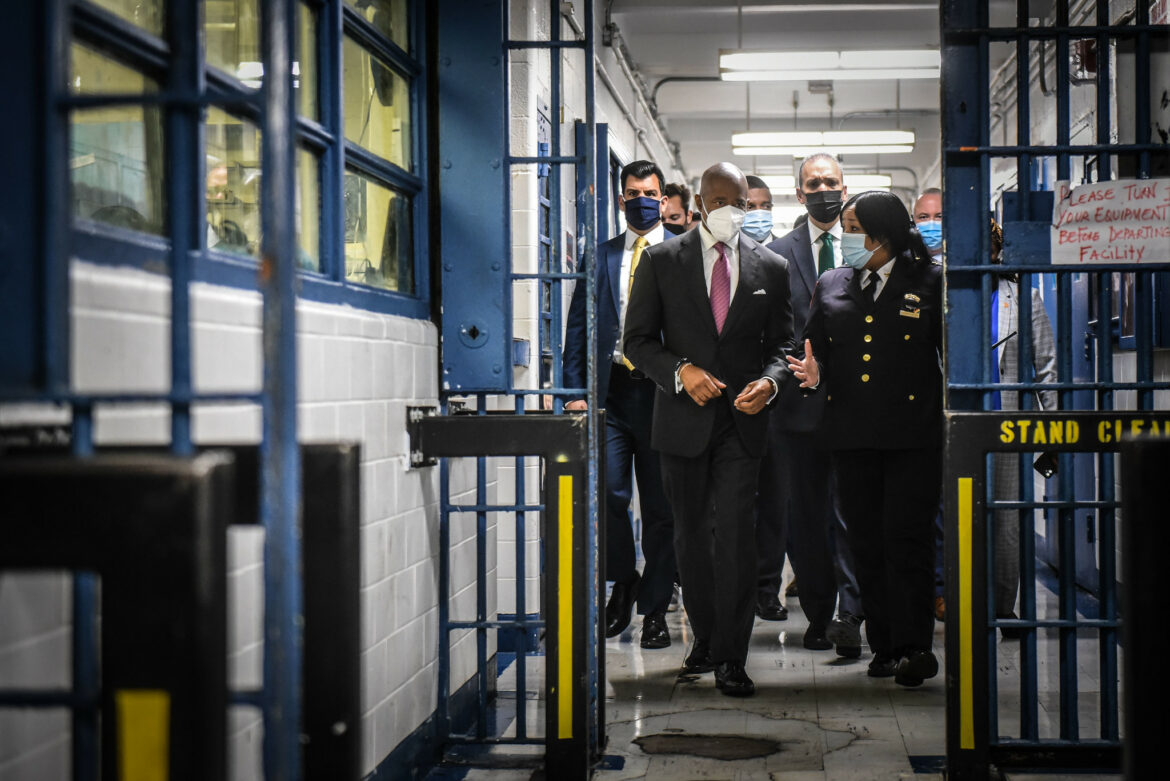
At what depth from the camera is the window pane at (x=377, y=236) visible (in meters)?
3.03

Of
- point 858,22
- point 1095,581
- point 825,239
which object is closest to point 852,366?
point 825,239

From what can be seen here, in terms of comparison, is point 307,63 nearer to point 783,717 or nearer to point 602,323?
point 602,323

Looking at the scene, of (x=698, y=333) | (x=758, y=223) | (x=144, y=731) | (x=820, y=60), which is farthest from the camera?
(x=820, y=60)

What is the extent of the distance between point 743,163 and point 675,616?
415 inches

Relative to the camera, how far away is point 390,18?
3393mm

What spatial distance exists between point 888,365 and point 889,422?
0.22 m

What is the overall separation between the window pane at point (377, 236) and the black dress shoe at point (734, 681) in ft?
5.33

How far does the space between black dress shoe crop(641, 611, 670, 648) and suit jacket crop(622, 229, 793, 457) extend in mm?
1068

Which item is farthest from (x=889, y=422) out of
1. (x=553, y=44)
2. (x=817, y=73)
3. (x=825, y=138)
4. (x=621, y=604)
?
(x=825, y=138)

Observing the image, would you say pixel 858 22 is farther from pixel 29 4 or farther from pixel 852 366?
pixel 29 4

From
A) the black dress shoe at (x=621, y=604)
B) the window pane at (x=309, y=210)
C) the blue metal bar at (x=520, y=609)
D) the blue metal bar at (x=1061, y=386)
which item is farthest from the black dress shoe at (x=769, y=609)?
the window pane at (x=309, y=210)

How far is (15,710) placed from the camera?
4.91 feet

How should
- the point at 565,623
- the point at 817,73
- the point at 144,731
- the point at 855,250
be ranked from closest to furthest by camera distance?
the point at 144,731
the point at 565,623
the point at 855,250
the point at 817,73

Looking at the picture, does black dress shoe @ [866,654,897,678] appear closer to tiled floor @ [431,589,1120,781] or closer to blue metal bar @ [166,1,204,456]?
tiled floor @ [431,589,1120,781]
